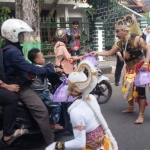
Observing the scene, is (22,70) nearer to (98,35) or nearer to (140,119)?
(140,119)

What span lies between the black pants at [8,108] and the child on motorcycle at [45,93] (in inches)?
16.3

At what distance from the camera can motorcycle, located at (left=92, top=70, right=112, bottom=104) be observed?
5.96m

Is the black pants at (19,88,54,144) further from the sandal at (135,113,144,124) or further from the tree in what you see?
the tree

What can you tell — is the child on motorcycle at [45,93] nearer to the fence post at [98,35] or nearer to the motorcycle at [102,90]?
the motorcycle at [102,90]

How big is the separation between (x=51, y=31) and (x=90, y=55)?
6965 mm

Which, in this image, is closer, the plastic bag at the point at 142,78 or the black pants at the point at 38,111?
the black pants at the point at 38,111

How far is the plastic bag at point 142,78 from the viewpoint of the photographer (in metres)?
4.73

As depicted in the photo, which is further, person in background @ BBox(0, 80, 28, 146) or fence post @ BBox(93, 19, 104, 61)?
fence post @ BBox(93, 19, 104, 61)

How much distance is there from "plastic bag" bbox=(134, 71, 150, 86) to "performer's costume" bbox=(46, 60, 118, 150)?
A: 7.44 ft

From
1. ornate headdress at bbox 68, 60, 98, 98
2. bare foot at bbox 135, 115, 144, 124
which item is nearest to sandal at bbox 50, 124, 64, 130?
ornate headdress at bbox 68, 60, 98, 98

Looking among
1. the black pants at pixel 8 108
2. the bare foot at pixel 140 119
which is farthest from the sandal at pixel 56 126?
the bare foot at pixel 140 119

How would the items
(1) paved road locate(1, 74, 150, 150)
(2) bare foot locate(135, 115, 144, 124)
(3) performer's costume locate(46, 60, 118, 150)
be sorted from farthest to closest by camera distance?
(2) bare foot locate(135, 115, 144, 124), (1) paved road locate(1, 74, 150, 150), (3) performer's costume locate(46, 60, 118, 150)

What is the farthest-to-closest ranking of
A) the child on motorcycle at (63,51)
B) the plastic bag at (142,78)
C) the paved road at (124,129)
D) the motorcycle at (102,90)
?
the motorcycle at (102,90) → the child on motorcycle at (63,51) → the plastic bag at (142,78) → the paved road at (124,129)

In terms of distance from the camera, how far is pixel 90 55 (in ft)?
16.1
